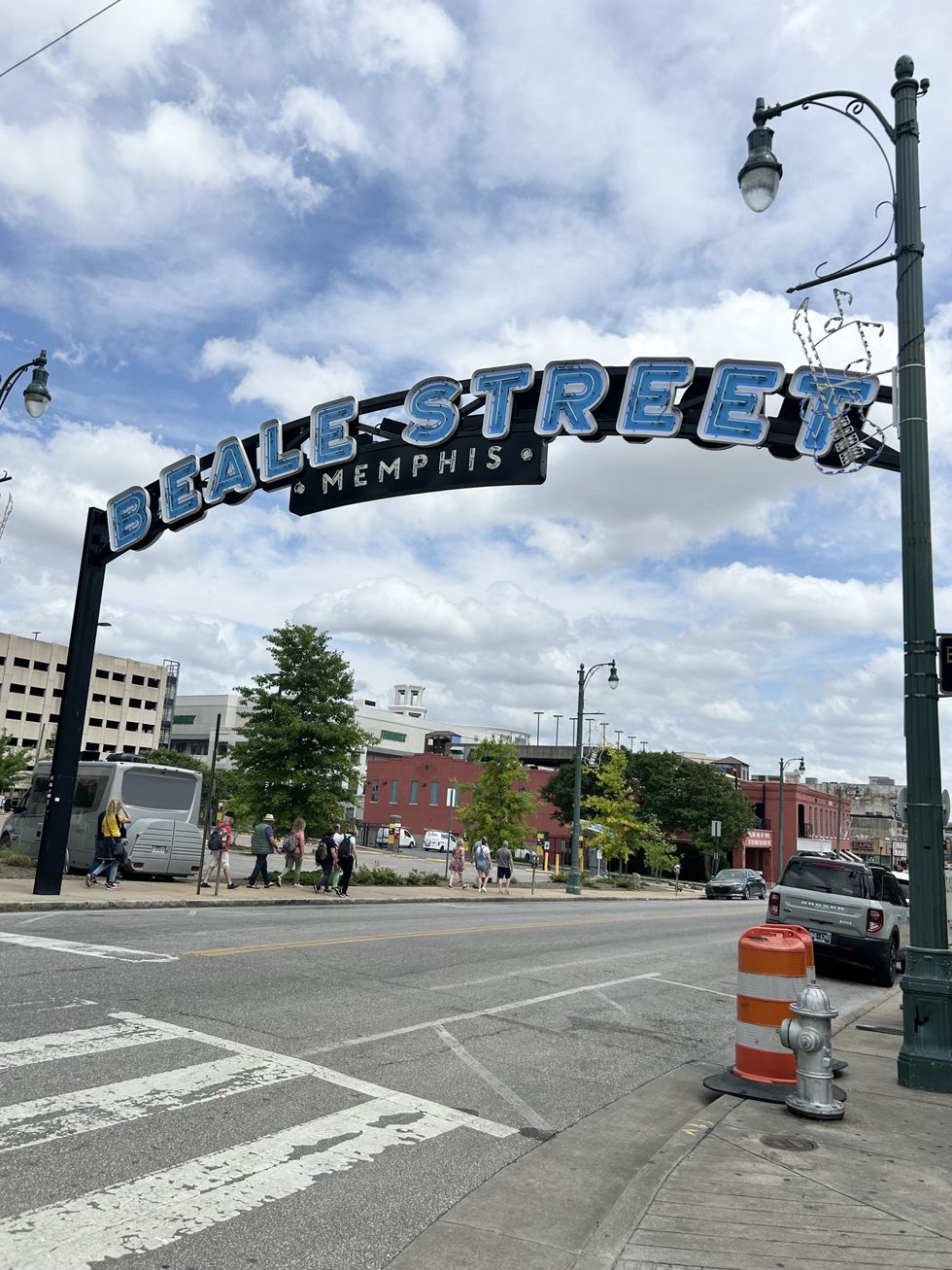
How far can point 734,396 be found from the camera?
14.0 meters

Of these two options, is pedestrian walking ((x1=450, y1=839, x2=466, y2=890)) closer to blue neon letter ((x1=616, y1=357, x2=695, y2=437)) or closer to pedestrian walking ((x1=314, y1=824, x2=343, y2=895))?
pedestrian walking ((x1=314, y1=824, x2=343, y2=895))

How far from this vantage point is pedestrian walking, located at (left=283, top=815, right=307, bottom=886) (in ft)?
82.0

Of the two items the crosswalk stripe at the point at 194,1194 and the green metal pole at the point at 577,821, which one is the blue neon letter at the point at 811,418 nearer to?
the crosswalk stripe at the point at 194,1194

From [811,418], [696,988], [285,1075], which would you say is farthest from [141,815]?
[285,1075]

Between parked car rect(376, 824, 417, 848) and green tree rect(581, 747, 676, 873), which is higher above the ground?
green tree rect(581, 747, 676, 873)

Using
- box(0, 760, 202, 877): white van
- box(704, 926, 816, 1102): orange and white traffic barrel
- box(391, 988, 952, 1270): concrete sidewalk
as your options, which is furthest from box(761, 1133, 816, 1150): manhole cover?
box(0, 760, 202, 877): white van

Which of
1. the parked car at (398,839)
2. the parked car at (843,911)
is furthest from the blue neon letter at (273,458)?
the parked car at (398,839)

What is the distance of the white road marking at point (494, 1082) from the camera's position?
6.15m

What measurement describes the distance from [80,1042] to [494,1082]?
292cm

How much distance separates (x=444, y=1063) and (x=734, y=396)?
33.4ft

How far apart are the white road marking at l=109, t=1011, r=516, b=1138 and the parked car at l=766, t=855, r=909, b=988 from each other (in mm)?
8710

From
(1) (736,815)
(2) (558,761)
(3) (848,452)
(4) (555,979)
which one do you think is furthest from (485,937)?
(2) (558,761)

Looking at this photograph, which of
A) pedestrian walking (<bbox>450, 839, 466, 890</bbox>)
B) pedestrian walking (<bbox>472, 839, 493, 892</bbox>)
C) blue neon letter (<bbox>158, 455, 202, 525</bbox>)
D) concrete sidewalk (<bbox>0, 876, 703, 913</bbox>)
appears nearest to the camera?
concrete sidewalk (<bbox>0, 876, 703, 913</bbox>)

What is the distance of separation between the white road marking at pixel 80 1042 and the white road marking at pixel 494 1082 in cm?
222
